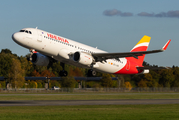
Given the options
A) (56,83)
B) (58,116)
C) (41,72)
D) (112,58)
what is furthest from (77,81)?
(58,116)

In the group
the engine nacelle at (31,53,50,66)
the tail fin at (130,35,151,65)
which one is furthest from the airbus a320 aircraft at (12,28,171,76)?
the tail fin at (130,35,151,65)

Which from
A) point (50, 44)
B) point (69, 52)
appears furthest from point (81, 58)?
point (50, 44)

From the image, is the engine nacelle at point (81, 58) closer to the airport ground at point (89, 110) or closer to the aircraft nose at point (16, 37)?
the airport ground at point (89, 110)

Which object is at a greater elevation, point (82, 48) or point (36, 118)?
point (82, 48)

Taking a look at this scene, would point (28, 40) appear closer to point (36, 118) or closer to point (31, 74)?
point (36, 118)

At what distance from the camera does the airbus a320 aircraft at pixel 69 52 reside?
43750 mm

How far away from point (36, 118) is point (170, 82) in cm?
8990

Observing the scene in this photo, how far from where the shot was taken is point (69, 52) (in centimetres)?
4706

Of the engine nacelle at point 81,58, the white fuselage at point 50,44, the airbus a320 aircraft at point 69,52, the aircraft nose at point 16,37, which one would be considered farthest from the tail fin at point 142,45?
the aircraft nose at point 16,37

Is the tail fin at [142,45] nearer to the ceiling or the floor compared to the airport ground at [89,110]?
nearer to the ceiling

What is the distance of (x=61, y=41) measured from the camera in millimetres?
46406

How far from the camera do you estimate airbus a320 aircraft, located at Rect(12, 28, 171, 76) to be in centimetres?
4375

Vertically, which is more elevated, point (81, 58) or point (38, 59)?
point (38, 59)

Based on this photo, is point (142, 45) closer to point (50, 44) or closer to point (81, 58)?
point (81, 58)
